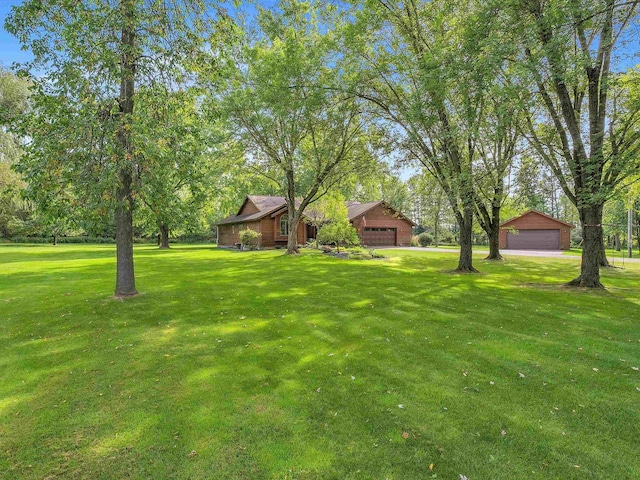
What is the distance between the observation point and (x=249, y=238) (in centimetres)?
2705

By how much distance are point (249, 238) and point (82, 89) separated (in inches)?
827

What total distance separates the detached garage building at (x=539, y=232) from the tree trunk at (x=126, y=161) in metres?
32.1

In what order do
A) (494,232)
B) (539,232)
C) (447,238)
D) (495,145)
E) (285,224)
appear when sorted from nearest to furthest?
(495,145) < (494,232) < (285,224) < (539,232) < (447,238)

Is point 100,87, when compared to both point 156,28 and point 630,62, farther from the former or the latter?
point 630,62

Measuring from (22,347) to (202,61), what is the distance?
20.3ft

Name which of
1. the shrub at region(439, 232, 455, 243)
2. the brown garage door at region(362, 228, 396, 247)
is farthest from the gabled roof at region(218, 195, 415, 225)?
the shrub at region(439, 232, 455, 243)

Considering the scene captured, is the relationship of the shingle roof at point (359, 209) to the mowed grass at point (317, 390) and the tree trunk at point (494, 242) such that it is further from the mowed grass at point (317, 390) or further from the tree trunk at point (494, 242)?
the mowed grass at point (317, 390)

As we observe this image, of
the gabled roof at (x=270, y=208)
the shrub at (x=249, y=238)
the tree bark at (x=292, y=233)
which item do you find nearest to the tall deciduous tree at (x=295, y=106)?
the tree bark at (x=292, y=233)

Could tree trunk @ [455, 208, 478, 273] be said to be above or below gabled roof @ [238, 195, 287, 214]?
below

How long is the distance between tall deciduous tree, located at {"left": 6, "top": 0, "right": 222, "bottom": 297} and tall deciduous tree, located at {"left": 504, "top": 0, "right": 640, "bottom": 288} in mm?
8161

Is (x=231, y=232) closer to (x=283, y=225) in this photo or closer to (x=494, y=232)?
(x=283, y=225)

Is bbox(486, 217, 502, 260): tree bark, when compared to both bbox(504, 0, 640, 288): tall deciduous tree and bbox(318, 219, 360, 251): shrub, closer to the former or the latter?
bbox(318, 219, 360, 251): shrub

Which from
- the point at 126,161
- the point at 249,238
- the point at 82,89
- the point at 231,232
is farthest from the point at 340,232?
the point at 82,89

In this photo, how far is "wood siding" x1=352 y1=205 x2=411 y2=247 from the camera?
3444cm
